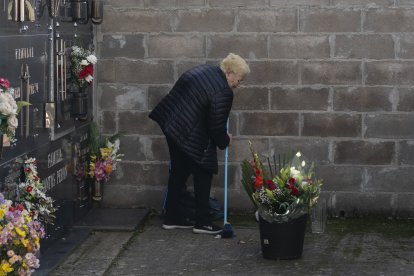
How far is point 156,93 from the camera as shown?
1058cm

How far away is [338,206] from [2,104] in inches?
197

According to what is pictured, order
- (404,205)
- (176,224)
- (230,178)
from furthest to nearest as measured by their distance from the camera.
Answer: (230,178) < (404,205) < (176,224)

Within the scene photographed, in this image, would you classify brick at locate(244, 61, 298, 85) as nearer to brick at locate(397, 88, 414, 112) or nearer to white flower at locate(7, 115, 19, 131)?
brick at locate(397, 88, 414, 112)

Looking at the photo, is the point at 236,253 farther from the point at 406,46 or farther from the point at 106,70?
the point at 406,46

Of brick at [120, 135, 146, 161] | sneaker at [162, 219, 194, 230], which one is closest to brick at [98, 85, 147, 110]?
brick at [120, 135, 146, 161]

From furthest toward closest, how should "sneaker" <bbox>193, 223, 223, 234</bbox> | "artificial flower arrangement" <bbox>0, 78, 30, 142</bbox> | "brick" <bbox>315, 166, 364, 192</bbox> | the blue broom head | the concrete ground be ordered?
"brick" <bbox>315, 166, 364, 192</bbox> < "sneaker" <bbox>193, 223, 223, 234</bbox> < the blue broom head < the concrete ground < "artificial flower arrangement" <bbox>0, 78, 30, 142</bbox>

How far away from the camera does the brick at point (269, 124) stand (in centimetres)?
1045

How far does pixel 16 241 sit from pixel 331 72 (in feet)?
16.4

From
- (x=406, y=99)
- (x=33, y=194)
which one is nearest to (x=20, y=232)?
(x=33, y=194)

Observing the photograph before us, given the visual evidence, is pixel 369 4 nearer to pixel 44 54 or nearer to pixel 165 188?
pixel 165 188

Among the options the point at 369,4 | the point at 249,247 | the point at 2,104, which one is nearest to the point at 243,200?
the point at 249,247

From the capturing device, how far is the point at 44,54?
332 inches

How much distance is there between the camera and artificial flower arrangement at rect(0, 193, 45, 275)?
6.07 meters

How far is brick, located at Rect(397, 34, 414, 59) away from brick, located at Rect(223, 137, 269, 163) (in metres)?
1.60
